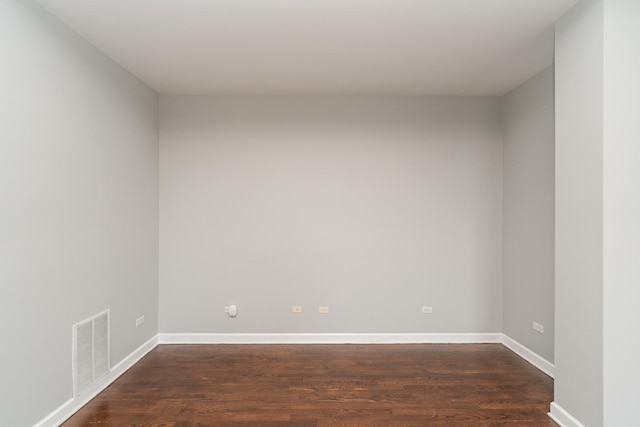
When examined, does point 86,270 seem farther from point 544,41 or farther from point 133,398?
point 544,41

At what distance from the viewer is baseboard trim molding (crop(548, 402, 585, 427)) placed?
2445mm

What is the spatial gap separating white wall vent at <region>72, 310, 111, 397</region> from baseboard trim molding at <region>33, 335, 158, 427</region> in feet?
0.20

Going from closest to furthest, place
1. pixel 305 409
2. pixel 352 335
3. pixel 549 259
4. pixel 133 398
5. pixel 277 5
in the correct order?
pixel 277 5 < pixel 305 409 < pixel 133 398 < pixel 549 259 < pixel 352 335

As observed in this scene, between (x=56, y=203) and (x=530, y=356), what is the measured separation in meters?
Result: 4.36

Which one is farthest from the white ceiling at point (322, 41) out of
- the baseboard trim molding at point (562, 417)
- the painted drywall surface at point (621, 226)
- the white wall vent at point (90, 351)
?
the baseboard trim molding at point (562, 417)

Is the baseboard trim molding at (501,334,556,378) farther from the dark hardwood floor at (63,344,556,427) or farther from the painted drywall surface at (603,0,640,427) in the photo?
the painted drywall surface at (603,0,640,427)

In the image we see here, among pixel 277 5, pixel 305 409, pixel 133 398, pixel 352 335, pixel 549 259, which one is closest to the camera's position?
pixel 277 5

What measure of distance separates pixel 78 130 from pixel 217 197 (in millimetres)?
1655

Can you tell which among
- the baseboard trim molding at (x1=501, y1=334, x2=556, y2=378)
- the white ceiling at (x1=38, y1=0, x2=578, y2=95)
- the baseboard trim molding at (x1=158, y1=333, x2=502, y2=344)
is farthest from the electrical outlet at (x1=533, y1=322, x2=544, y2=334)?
the white ceiling at (x1=38, y1=0, x2=578, y2=95)

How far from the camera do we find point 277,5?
240 centimetres

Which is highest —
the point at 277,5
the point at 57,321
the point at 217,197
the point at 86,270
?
the point at 277,5

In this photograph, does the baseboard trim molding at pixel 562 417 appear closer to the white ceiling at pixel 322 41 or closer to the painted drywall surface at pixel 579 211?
the painted drywall surface at pixel 579 211

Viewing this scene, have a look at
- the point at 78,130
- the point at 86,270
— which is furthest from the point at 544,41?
the point at 86,270

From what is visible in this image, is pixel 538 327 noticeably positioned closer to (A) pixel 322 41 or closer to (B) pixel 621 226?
(B) pixel 621 226
